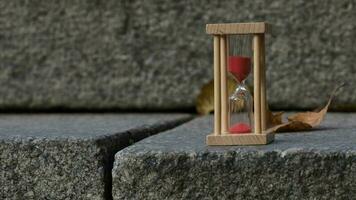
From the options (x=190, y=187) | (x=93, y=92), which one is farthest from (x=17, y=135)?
(x=93, y=92)

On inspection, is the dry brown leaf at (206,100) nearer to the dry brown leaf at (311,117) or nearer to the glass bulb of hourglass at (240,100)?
the dry brown leaf at (311,117)

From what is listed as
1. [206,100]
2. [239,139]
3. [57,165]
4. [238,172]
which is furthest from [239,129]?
[206,100]

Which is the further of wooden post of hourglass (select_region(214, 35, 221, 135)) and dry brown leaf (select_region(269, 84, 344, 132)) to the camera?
dry brown leaf (select_region(269, 84, 344, 132))

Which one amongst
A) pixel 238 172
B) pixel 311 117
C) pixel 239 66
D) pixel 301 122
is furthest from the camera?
pixel 311 117

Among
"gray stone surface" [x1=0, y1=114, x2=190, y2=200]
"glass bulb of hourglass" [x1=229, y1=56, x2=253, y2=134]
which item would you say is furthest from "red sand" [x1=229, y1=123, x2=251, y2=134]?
"gray stone surface" [x1=0, y1=114, x2=190, y2=200]

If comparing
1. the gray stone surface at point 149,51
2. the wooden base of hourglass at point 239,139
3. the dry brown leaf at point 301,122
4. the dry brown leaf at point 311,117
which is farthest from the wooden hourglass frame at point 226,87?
the gray stone surface at point 149,51

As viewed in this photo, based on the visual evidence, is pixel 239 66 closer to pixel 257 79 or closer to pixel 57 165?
pixel 257 79

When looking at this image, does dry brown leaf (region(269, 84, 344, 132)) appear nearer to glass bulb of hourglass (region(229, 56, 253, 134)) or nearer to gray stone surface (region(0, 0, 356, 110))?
glass bulb of hourglass (region(229, 56, 253, 134))
